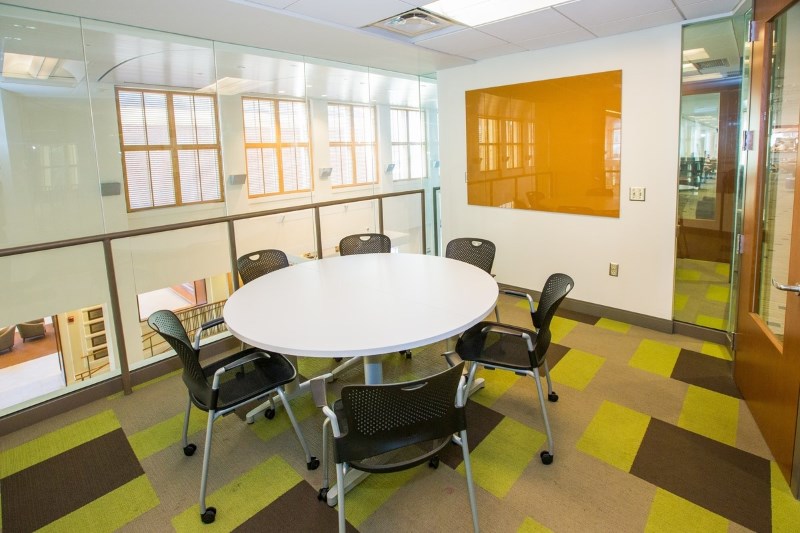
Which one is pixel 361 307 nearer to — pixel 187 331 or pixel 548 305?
pixel 548 305

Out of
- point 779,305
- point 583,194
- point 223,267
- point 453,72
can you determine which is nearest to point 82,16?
point 223,267

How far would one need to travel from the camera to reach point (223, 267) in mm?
4141

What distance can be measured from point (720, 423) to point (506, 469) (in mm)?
1397

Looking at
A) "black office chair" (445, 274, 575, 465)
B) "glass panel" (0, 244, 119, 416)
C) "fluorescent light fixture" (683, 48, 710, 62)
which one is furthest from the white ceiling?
"black office chair" (445, 274, 575, 465)

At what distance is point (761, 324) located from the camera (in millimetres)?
2645

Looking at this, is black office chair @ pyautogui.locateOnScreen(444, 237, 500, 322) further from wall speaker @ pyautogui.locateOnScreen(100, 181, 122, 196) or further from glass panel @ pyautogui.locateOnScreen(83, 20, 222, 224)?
wall speaker @ pyautogui.locateOnScreen(100, 181, 122, 196)

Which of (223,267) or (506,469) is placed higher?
(223,267)

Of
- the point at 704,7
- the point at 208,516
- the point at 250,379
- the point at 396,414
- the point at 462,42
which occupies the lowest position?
the point at 208,516

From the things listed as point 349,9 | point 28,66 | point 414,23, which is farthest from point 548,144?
point 28,66

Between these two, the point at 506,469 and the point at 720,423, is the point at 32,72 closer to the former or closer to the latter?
the point at 506,469

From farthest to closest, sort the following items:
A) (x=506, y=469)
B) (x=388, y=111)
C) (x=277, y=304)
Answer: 1. (x=388, y=111)
2. (x=277, y=304)
3. (x=506, y=469)

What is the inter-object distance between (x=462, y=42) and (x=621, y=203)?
205 centimetres

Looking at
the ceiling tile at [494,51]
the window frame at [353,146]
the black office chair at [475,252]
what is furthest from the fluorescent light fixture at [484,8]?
the window frame at [353,146]

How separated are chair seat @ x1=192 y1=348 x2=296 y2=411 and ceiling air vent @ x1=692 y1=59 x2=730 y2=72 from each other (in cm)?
377
